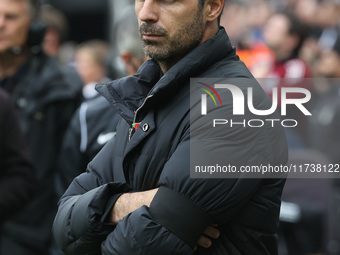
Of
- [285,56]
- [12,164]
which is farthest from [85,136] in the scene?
[285,56]

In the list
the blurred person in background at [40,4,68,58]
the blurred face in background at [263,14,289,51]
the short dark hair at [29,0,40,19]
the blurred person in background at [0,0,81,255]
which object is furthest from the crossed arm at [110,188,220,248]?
the blurred person in background at [40,4,68,58]

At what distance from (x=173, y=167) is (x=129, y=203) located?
25 centimetres

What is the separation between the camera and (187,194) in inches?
107

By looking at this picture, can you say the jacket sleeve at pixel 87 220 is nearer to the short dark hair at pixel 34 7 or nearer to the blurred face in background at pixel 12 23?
the blurred face in background at pixel 12 23

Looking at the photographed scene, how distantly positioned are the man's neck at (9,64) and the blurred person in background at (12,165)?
744 mm

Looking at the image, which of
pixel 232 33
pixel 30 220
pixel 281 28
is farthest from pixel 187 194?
pixel 232 33

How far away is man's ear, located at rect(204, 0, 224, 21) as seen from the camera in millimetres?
3035

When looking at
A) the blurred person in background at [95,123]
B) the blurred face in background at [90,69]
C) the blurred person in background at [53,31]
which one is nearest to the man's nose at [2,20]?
the blurred person in background at [95,123]

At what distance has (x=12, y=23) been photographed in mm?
5555

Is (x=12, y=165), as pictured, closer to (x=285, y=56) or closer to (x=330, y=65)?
(x=330, y=65)

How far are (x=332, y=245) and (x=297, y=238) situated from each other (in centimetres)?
38

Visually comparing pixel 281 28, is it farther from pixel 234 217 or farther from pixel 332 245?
pixel 234 217

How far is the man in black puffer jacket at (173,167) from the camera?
270cm

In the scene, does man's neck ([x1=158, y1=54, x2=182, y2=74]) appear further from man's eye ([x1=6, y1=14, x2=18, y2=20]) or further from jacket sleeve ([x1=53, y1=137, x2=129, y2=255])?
man's eye ([x1=6, y1=14, x2=18, y2=20])
